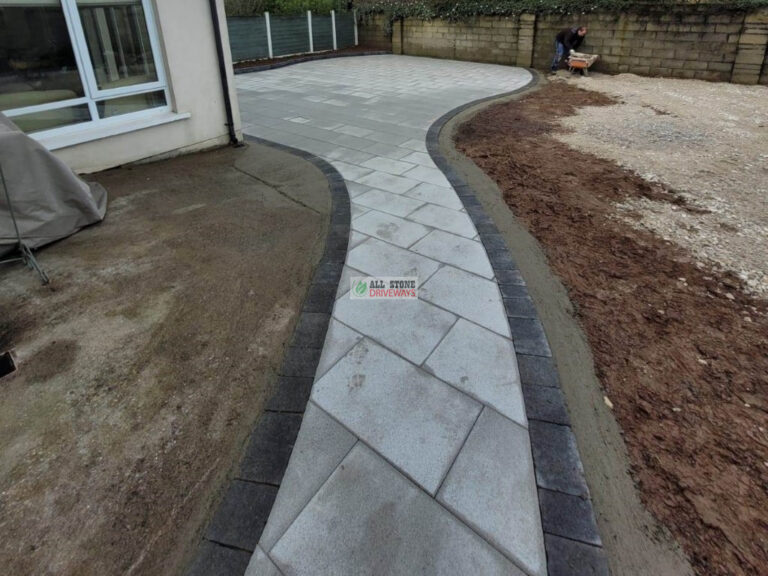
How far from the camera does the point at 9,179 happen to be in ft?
10.4

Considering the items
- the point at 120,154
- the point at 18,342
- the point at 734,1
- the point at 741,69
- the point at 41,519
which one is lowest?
the point at 41,519

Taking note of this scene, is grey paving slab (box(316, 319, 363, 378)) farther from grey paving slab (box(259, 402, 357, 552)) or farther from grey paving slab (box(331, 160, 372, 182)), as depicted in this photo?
grey paving slab (box(331, 160, 372, 182))

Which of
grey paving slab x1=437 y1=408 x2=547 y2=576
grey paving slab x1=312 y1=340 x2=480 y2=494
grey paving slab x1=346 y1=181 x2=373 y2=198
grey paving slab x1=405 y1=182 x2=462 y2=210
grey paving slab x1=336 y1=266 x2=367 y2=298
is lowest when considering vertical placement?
grey paving slab x1=437 y1=408 x2=547 y2=576

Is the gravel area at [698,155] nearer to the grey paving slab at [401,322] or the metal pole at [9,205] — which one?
the grey paving slab at [401,322]

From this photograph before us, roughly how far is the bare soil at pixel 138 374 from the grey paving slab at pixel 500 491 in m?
0.99

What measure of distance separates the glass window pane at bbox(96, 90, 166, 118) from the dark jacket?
1057cm

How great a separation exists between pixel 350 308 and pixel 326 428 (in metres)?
0.95

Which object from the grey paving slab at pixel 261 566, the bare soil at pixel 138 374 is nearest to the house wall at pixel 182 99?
the bare soil at pixel 138 374

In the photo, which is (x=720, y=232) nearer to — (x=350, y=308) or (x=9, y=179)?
(x=350, y=308)

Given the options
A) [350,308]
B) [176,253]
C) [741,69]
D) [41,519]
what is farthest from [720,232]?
[741,69]

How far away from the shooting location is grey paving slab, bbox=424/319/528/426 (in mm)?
2105

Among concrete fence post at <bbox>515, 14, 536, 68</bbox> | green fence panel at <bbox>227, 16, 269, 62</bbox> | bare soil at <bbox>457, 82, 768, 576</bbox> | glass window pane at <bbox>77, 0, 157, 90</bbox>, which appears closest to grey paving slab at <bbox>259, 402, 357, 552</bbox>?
bare soil at <bbox>457, 82, 768, 576</bbox>

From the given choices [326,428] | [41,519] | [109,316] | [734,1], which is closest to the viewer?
[41,519]
